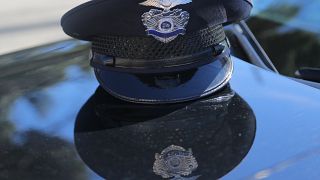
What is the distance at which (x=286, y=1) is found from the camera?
187 centimetres

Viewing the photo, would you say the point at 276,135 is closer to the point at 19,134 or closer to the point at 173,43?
the point at 173,43

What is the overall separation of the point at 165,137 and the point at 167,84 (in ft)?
0.64

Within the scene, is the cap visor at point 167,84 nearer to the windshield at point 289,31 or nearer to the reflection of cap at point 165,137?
the reflection of cap at point 165,137

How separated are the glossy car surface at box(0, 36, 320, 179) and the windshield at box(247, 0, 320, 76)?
0.30m

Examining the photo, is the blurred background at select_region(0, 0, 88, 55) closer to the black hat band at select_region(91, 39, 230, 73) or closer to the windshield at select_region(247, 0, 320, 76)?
the windshield at select_region(247, 0, 320, 76)

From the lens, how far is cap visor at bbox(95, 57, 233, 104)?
1.20 meters

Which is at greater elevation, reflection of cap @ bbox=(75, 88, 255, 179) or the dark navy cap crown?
the dark navy cap crown

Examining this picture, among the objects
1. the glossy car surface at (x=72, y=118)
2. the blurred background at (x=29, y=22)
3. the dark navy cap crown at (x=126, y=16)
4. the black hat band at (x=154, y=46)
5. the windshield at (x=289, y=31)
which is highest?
the dark navy cap crown at (x=126, y=16)

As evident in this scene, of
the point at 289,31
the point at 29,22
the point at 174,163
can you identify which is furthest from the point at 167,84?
the point at 29,22

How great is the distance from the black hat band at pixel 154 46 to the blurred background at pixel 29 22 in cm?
171

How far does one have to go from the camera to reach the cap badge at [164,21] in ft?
3.84

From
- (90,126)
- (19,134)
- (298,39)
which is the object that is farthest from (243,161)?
(298,39)

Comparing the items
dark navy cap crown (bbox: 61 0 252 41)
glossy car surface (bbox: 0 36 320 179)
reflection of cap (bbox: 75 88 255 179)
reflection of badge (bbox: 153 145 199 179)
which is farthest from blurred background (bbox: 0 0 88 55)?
reflection of badge (bbox: 153 145 199 179)

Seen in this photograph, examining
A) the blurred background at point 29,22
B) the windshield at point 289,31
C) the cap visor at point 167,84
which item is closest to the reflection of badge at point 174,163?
the cap visor at point 167,84
